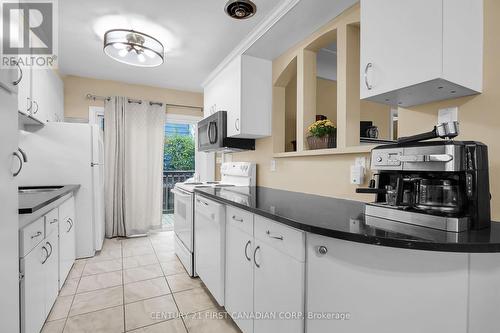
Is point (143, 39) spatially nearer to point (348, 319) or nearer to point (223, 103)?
point (223, 103)

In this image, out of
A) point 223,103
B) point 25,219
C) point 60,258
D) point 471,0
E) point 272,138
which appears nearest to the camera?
point 471,0

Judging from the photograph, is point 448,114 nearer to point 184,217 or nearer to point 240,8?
point 240,8

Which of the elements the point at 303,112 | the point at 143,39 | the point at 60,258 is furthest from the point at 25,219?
the point at 303,112

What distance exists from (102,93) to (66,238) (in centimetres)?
225

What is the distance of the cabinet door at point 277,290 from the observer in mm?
1074

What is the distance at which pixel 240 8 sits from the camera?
1.66 m

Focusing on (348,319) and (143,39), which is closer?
(348,319)

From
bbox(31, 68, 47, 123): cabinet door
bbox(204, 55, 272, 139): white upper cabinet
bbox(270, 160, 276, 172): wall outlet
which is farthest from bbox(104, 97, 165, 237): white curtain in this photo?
bbox(270, 160, 276, 172): wall outlet

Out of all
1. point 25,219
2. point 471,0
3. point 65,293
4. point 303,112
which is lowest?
point 65,293

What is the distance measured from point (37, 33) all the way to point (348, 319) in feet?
10.8

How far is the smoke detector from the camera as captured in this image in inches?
63.6

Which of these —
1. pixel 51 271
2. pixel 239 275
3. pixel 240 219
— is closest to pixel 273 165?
pixel 240 219

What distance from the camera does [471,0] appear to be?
1006mm

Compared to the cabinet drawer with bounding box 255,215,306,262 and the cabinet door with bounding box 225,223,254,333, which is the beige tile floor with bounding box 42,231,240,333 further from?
the cabinet drawer with bounding box 255,215,306,262
